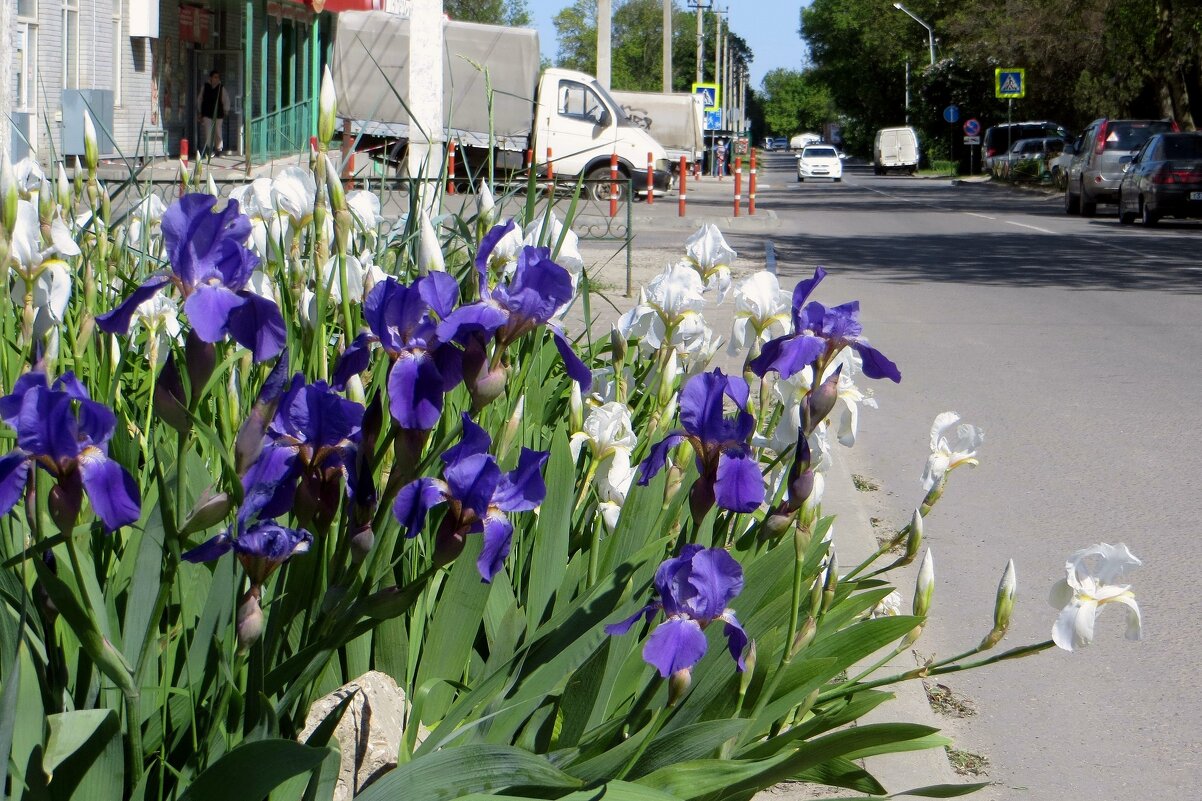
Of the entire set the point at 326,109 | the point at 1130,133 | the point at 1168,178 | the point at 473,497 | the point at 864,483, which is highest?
the point at 1130,133

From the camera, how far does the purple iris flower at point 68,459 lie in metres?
1.30

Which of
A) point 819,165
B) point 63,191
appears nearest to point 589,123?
point 63,191

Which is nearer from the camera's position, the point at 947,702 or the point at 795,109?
the point at 947,702

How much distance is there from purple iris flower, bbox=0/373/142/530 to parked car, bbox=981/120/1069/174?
47448 mm

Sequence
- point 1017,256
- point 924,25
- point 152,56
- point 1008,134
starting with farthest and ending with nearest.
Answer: point 924,25 → point 1008,134 → point 152,56 → point 1017,256

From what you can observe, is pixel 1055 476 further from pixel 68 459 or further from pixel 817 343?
pixel 68 459

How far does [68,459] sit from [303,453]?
0.81 ft

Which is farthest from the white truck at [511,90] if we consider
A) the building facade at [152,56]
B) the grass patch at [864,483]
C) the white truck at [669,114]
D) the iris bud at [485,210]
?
the iris bud at [485,210]

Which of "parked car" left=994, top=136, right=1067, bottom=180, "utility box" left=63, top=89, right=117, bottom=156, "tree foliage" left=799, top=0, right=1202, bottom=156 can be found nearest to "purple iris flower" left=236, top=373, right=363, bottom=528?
"utility box" left=63, top=89, right=117, bottom=156

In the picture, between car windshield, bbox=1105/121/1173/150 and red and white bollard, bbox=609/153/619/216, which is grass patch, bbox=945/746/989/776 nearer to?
A: red and white bollard, bbox=609/153/619/216

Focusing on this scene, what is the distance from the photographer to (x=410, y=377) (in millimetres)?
1431

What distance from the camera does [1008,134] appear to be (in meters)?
46.7

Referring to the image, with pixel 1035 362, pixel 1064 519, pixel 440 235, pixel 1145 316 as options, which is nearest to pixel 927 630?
pixel 1064 519

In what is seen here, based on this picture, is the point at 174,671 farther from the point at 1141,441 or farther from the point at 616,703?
the point at 1141,441
